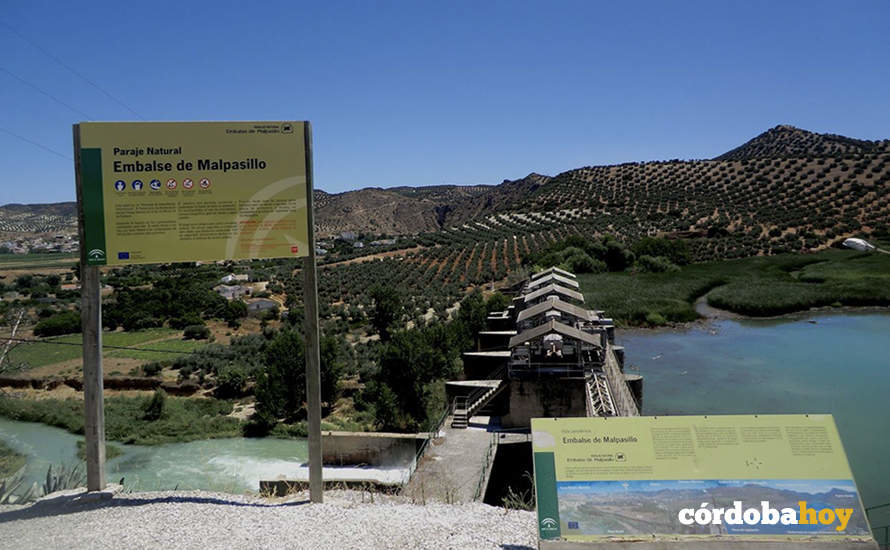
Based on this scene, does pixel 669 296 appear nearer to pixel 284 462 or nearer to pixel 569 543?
pixel 284 462

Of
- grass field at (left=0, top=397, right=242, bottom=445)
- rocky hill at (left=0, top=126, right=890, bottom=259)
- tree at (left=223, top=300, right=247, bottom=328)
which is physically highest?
rocky hill at (left=0, top=126, right=890, bottom=259)

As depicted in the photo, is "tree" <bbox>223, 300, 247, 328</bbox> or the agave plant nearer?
the agave plant

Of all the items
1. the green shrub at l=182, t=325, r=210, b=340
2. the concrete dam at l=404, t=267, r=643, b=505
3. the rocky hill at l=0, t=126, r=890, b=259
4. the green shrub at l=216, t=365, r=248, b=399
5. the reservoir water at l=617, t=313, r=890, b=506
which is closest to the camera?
the concrete dam at l=404, t=267, r=643, b=505

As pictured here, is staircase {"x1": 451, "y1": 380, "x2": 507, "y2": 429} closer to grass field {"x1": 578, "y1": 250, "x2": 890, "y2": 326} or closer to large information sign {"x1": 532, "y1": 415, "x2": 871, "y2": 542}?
large information sign {"x1": 532, "y1": 415, "x2": 871, "y2": 542}

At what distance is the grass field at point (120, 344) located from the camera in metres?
33.9

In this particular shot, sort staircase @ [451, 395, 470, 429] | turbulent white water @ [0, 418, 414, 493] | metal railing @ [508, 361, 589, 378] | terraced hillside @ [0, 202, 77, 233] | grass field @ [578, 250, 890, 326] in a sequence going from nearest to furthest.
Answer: staircase @ [451, 395, 470, 429]
metal railing @ [508, 361, 589, 378]
turbulent white water @ [0, 418, 414, 493]
grass field @ [578, 250, 890, 326]
terraced hillside @ [0, 202, 77, 233]

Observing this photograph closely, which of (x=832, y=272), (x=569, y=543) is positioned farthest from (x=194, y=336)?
(x=832, y=272)

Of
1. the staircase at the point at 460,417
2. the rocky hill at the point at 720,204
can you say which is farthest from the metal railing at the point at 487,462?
the rocky hill at the point at 720,204

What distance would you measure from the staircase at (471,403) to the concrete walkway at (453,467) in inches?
20.8

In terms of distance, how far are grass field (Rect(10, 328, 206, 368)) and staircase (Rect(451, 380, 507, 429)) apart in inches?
870

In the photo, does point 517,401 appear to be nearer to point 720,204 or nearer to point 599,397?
point 599,397

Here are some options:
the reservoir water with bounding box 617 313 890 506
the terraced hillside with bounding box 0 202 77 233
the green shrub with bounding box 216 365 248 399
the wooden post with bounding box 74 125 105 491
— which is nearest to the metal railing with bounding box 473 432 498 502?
the wooden post with bounding box 74 125 105 491

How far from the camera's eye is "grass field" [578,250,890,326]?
1646 inches

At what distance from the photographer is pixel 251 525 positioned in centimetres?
662
